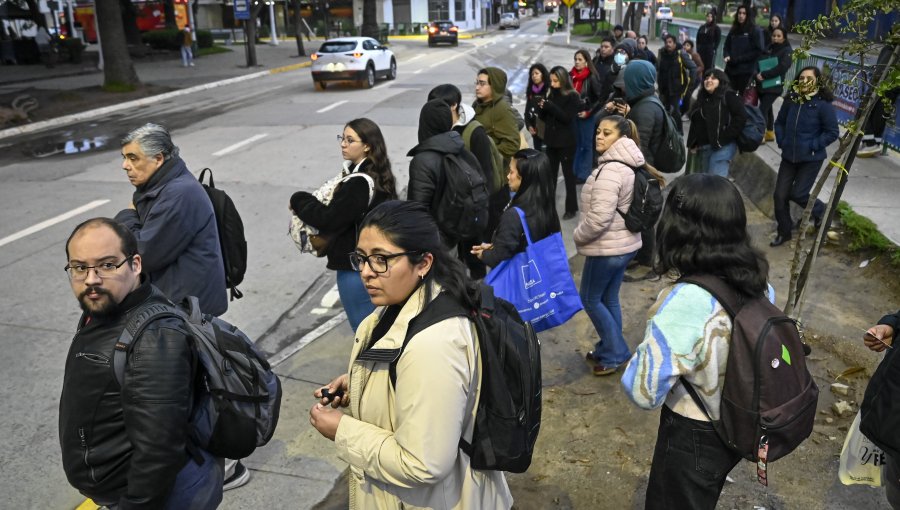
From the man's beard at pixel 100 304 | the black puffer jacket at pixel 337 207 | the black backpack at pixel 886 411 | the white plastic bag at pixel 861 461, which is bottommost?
the white plastic bag at pixel 861 461

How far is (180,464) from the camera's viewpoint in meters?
2.35

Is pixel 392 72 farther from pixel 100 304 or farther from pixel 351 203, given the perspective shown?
pixel 100 304

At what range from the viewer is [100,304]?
7.75 feet

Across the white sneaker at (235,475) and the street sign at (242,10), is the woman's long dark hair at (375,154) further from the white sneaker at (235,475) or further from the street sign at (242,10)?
the street sign at (242,10)

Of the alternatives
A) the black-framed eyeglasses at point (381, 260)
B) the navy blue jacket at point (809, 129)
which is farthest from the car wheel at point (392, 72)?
the black-framed eyeglasses at point (381, 260)

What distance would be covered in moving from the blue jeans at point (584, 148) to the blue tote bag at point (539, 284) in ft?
15.1

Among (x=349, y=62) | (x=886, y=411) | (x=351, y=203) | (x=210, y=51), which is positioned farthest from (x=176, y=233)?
(x=210, y=51)

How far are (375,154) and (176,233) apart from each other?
119cm

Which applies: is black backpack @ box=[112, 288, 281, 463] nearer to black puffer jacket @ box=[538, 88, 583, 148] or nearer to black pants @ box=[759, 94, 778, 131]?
black puffer jacket @ box=[538, 88, 583, 148]

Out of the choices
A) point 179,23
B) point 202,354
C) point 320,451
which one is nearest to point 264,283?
point 320,451

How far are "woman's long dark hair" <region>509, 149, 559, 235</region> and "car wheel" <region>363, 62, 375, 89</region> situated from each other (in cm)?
1885

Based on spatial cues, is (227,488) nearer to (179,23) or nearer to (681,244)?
(681,244)

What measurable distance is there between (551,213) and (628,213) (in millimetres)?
560

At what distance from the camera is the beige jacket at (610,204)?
14.9 feet
